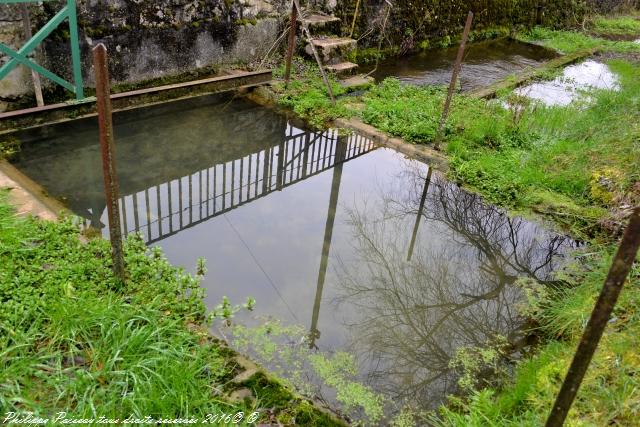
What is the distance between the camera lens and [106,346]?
117 inches

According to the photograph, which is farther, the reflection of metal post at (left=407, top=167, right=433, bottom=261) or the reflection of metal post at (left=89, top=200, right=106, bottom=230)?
the reflection of metal post at (left=407, top=167, right=433, bottom=261)

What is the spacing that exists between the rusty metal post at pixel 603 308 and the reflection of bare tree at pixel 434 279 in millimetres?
1359

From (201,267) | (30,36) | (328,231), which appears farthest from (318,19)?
(201,267)

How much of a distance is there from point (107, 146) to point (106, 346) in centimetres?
120

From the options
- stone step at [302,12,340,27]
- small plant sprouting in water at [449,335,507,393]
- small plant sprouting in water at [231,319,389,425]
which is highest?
stone step at [302,12,340,27]

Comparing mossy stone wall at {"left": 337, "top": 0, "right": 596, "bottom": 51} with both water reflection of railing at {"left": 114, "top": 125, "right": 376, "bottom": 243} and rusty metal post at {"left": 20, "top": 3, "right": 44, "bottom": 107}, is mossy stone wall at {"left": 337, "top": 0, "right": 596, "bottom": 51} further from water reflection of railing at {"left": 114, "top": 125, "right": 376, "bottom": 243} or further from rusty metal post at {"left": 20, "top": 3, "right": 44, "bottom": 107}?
rusty metal post at {"left": 20, "top": 3, "right": 44, "bottom": 107}

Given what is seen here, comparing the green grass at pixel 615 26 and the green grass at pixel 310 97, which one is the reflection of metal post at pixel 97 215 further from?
the green grass at pixel 615 26

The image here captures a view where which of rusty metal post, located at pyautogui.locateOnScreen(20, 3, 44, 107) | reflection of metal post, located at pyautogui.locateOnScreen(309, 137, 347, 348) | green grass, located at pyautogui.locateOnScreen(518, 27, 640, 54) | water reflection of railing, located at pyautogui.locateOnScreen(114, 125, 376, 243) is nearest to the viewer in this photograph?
reflection of metal post, located at pyautogui.locateOnScreen(309, 137, 347, 348)

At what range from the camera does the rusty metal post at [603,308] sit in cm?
175

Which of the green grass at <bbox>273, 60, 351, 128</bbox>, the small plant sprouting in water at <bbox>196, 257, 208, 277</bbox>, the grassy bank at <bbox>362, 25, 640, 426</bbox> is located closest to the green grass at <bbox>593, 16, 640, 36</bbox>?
the grassy bank at <bbox>362, 25, 640, 426</bbox>

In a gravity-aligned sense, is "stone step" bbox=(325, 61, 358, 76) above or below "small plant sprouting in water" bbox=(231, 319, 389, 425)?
above

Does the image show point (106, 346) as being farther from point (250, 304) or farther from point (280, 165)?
point (280, 165)

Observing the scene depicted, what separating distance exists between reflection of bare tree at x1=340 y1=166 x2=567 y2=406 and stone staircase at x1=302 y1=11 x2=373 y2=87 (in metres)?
3.21

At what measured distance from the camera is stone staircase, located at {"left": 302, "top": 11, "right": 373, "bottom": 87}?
834 centimetres
